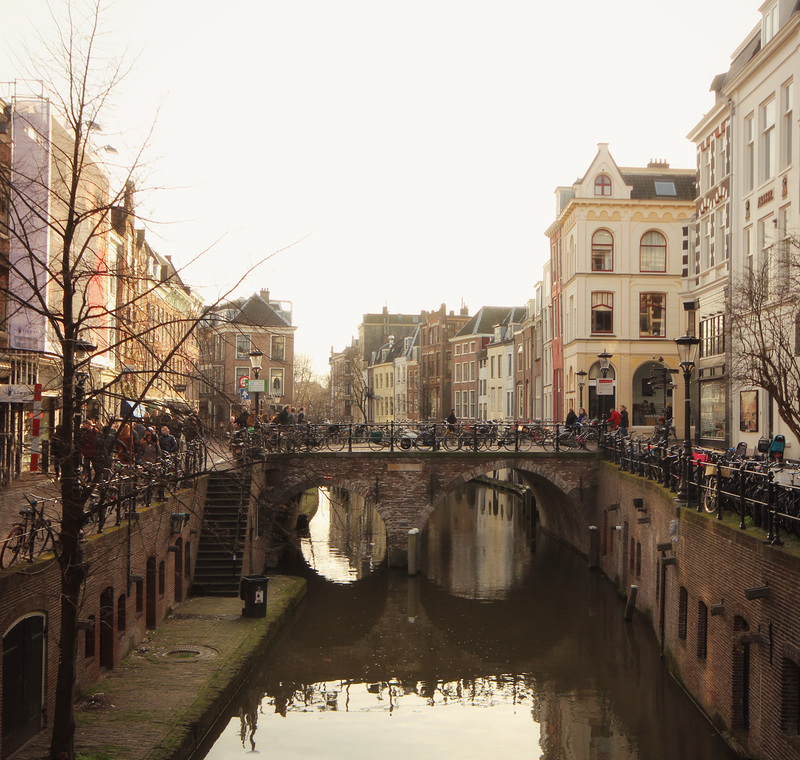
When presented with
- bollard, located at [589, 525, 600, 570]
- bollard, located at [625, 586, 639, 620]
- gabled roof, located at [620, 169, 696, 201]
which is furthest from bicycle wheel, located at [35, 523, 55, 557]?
gabled roof, located at [620, 169, 696, 201]

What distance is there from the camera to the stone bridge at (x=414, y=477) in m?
30.4

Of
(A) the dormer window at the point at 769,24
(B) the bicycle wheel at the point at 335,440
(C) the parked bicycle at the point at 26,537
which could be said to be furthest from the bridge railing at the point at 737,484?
(A) the dormer window at the point at 769,24

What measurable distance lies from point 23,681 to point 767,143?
23.8 metres

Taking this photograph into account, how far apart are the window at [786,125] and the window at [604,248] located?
1763 cm

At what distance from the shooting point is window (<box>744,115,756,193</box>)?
1069 inches

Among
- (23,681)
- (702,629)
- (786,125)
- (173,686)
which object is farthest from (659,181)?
(23,681)

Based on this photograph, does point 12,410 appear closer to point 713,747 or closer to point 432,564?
point 432,564

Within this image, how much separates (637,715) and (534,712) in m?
1.80

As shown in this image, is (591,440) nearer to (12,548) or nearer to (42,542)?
(42,542)

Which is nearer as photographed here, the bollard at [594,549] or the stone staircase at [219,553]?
the stone staircase at [219,553]

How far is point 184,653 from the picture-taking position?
57.2 feet

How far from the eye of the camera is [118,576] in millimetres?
15852

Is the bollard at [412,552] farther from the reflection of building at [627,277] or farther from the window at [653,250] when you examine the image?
the window at [653,250]

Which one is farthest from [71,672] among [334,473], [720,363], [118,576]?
[720,363]
